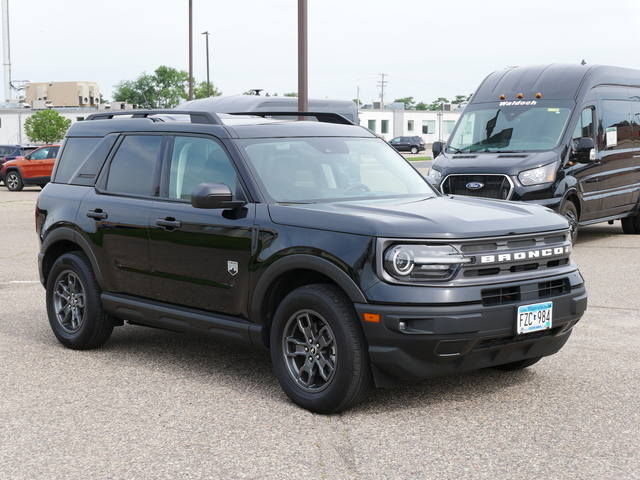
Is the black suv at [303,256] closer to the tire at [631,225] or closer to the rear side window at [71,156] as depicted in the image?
the rear side window at [71,156]

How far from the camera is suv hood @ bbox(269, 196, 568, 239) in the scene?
5.13m

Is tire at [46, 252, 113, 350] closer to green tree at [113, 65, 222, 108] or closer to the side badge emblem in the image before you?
the side badge emblem

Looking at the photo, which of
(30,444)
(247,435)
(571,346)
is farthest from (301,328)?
(571,346)

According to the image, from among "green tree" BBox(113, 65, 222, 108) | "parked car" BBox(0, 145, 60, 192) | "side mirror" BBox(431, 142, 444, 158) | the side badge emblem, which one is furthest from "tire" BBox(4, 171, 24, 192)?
"green tree" BBox(113, 65, 222, 108)

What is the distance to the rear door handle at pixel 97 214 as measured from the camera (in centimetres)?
695

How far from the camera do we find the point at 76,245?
7484 millimetres

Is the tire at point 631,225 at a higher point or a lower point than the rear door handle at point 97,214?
lower

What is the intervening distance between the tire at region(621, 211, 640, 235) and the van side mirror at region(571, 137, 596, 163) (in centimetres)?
289

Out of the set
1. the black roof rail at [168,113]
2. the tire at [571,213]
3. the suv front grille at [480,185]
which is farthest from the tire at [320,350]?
the tire at [571,213]

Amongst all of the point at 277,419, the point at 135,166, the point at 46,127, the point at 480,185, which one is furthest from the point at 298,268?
the point at 46,127

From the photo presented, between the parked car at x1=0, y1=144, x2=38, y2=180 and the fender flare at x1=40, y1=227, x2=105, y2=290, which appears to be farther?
the parked car at x1=0, y1=144, x2=38, y2=180

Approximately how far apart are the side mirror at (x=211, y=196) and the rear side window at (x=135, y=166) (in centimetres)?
100

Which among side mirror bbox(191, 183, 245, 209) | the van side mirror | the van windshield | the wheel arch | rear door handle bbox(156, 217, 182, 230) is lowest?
the wheel arch

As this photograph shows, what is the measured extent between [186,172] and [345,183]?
1.13 meters
